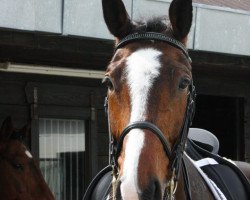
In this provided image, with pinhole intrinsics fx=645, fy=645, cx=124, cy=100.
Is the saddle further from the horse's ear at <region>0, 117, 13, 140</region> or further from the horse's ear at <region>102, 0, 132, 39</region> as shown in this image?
the horse's ear at <region>0, 117, 13, 140</region>

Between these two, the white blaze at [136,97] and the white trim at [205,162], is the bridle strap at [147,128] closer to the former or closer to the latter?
the white blaze at [136,97]

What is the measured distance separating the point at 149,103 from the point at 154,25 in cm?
48

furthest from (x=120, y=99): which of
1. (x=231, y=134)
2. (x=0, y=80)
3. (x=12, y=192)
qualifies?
(x=231, y=134)

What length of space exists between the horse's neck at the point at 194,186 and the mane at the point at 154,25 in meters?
0.64

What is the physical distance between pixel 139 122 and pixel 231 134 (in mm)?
7230

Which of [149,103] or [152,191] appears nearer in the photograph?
[152,191]

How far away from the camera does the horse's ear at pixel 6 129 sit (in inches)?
258

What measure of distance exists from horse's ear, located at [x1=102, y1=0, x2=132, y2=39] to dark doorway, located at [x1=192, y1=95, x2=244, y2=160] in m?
6.53

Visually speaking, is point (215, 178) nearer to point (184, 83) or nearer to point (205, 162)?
point (205, 162)

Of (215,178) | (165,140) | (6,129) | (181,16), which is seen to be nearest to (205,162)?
(215,178)

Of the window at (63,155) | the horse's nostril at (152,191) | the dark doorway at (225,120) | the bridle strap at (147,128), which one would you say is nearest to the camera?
the horse's nostril at (152,191)

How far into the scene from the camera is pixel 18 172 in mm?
6766

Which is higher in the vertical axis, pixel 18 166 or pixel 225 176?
pixel 225 176

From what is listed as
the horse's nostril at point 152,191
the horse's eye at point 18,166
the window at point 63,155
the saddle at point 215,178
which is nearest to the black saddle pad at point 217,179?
the saddle at point 215,178
